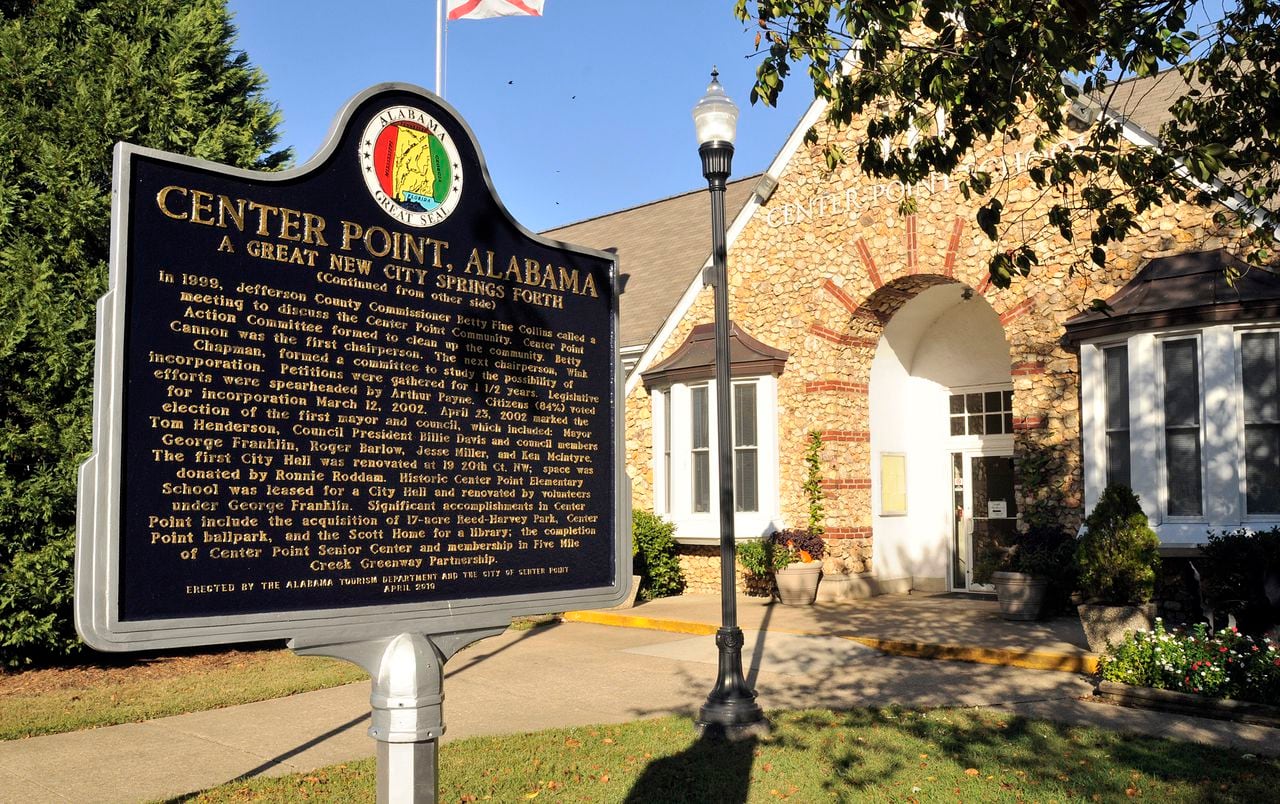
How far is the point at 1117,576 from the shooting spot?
10578mm

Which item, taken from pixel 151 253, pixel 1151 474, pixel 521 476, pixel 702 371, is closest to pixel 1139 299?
pixel 1151 474

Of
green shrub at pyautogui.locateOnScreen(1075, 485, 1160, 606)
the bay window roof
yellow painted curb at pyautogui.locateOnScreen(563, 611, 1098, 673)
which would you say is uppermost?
the bay window roof

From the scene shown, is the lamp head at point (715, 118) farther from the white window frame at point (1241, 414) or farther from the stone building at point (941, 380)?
the white window frame at point (1241, 414)

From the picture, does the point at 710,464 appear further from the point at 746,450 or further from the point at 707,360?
the point at 707,360

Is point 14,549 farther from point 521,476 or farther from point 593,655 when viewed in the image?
point 521,476

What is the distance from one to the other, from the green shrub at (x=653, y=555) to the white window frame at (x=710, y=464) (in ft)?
1.02

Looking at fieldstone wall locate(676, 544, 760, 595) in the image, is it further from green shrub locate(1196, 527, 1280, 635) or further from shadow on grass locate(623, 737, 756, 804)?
shadow on grass locate(623, 737, 756, 804)

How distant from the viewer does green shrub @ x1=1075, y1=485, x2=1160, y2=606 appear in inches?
415

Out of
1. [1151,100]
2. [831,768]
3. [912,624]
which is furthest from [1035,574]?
[1151,100]

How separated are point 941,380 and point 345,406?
15.8 meters

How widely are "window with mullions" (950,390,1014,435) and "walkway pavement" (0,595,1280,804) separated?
3283 millimetres

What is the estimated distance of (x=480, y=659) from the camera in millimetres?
12234

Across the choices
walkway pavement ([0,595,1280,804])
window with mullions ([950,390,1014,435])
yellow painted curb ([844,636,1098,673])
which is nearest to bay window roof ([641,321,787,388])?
window with mullions ([950,390,1014,435])

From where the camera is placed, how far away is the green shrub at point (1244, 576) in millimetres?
9992
